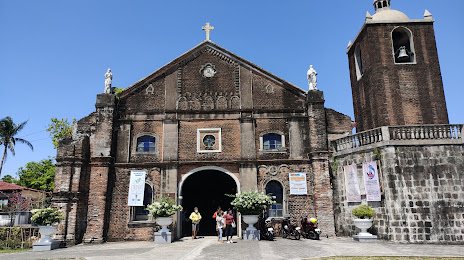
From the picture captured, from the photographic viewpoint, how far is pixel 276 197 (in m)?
19.1

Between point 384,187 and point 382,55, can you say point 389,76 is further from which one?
point 384,187

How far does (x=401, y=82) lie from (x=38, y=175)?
1725 inches

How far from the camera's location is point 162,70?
68.1 ft

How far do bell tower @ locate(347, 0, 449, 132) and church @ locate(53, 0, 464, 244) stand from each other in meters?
0.06

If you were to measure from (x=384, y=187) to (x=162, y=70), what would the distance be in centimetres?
1412

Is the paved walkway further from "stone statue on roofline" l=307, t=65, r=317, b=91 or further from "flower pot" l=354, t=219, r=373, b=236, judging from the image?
"stone statue on roofline" l=307, t=65, r=317, b=91

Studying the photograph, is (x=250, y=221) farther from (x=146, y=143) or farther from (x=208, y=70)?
(x=208, y=70)

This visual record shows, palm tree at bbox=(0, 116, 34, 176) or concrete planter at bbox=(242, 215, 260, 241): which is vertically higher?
palm tree at bbox=(0, 116, 34, 176)

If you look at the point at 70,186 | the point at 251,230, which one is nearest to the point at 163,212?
the point at 251,230

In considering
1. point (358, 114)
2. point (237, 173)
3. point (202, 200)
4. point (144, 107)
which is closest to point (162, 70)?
point (144, 107)

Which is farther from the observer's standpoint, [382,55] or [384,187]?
[382,55]

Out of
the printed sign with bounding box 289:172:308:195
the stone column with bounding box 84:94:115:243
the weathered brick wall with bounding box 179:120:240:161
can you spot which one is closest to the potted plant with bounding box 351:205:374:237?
the printed sign with bounding box 289:172:308:195

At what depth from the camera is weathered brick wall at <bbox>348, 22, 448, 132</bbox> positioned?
1858cm

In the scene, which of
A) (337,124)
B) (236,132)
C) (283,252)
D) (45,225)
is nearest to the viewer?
(283,252)
